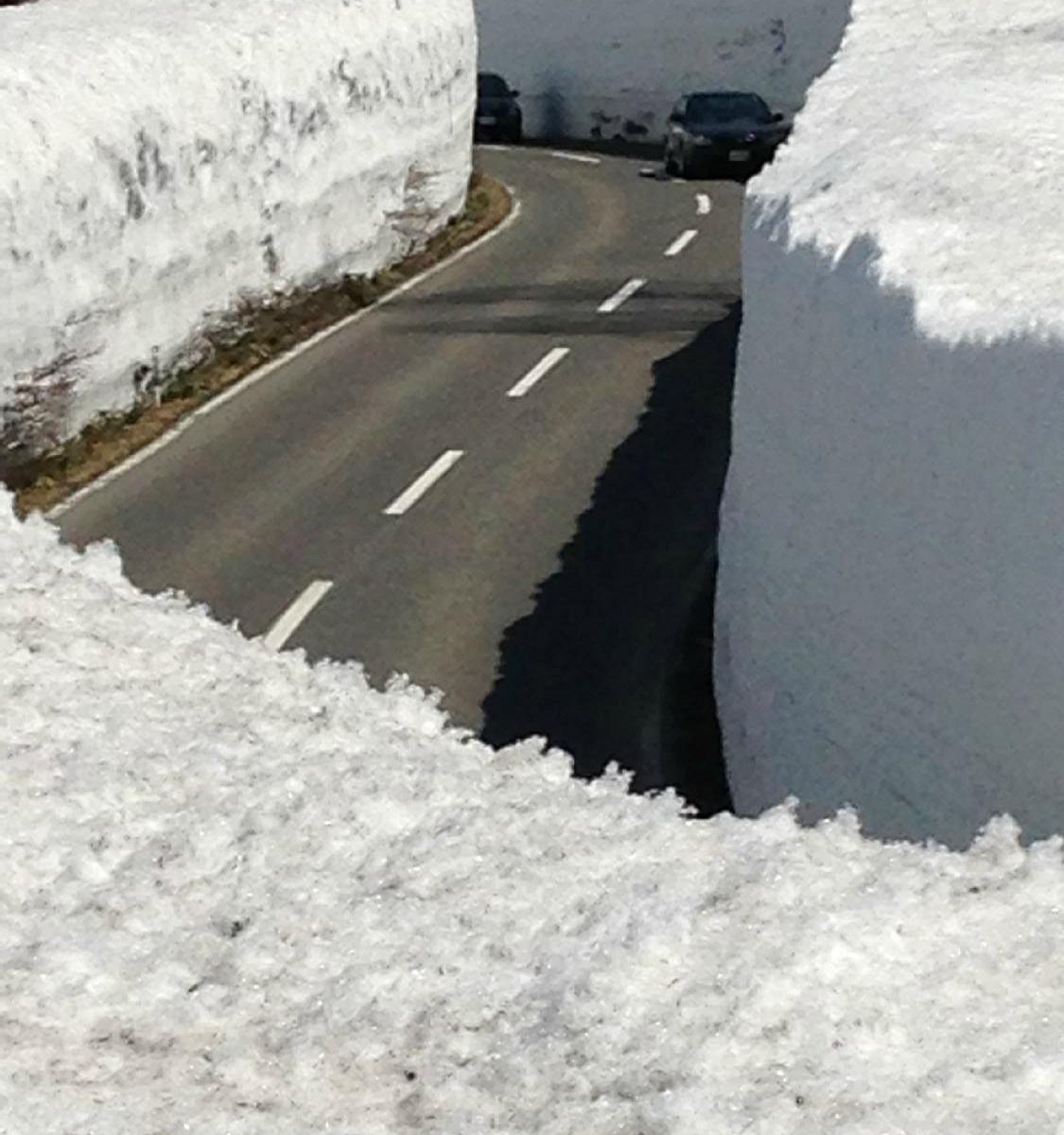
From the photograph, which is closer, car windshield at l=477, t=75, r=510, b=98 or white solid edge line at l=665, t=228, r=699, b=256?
white solid edge line at l=665, t=228, r=699, b=256

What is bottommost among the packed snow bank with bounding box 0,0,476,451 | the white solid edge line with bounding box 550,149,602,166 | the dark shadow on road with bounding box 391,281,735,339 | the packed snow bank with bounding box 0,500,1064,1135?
the white solid edge line with bounding box 550,149,602,166

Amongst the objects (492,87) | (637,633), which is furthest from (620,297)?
(492,87)

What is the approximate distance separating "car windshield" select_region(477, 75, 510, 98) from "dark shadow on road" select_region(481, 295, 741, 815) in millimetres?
22055

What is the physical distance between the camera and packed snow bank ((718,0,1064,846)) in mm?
8367

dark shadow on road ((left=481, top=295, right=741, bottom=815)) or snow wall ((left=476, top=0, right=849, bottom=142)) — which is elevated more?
dark shadow on road ((left=481, top=295, right=741, bottom=815))

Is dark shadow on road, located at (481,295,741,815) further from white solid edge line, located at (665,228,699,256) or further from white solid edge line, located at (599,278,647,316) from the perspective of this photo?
white solid edge line, located at (665,228,699,256)

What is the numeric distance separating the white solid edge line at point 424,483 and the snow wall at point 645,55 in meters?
23.1

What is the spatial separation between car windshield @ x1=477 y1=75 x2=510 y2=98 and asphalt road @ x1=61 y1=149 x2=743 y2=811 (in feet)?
50.9

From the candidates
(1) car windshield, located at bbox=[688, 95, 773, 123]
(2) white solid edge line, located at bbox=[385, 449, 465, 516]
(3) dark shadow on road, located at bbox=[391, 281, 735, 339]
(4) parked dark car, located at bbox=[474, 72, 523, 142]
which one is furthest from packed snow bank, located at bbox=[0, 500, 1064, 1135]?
(4) parked dark car, located at bbox=[474, 72, 523, 142]

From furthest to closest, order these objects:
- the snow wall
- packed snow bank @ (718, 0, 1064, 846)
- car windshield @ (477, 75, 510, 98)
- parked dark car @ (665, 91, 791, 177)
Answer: car windshield @ (477, 75, 510, 98)
the snow wall
parked dark car @ (665, 91, 791, 177)
packed snow bank @ (718, 0, 1064, 846)

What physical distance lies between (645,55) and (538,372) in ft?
71.9

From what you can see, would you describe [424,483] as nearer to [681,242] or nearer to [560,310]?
[560,310]

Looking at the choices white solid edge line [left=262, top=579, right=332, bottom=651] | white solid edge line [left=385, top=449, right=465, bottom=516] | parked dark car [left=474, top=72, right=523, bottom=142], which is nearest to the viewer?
white solid edge line [left=262, top=579, right=332, bottom=651]

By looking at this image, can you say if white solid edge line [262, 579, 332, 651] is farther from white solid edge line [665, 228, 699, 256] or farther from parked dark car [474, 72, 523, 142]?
parked dark car [474, 72, 523, 142]
